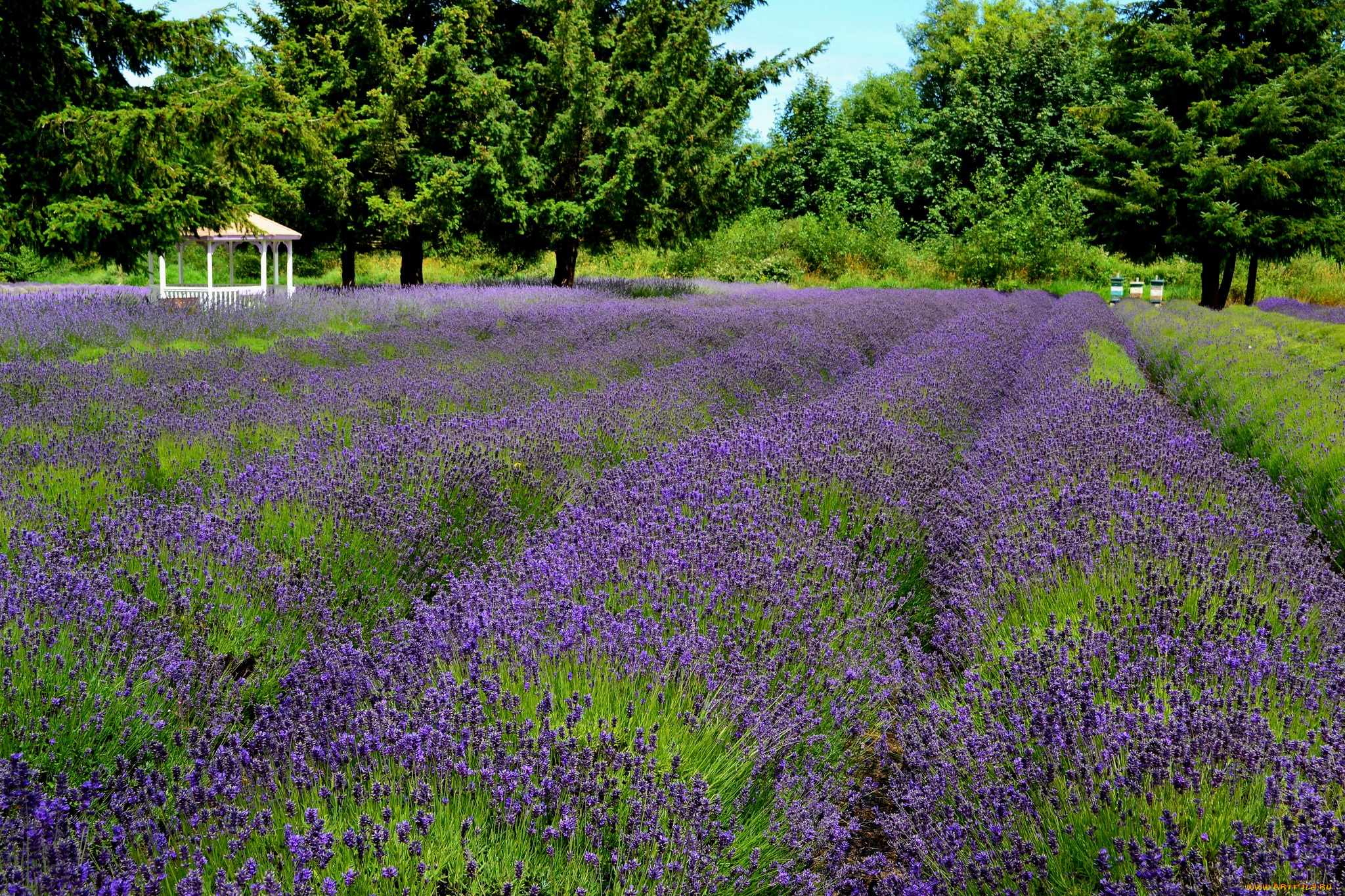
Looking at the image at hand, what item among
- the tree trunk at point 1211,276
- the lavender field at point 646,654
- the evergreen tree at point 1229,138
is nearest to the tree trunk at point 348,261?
the lavender field at point 646,654

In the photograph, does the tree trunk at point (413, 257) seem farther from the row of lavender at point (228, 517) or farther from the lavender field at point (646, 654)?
the lavender field at point (646, 654)

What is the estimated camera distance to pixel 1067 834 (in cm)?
197

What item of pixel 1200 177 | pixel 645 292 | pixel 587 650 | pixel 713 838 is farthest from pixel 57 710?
pixel 1200 177

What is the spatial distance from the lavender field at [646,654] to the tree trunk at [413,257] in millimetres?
13169

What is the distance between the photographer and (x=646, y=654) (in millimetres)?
2395

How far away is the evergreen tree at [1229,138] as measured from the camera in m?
20.1

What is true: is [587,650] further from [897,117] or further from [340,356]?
[897,117]

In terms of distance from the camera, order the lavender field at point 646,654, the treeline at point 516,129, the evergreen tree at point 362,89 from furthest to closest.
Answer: the evergreen tree at point 362,89
the treeline at point 516,129
the lavender field at point 646,654

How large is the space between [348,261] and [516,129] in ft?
15.6

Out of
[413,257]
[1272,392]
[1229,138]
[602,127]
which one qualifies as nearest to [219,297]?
[413,257]

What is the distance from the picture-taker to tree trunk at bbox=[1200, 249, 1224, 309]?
71.9 feet

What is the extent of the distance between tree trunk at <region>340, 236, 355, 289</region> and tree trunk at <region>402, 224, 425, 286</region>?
104cm

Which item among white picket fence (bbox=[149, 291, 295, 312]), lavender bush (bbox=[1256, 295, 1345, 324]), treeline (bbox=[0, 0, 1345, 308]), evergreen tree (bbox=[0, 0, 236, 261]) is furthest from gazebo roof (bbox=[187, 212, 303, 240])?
lavender bush (bbox=[1256, 295, 1345, 324])

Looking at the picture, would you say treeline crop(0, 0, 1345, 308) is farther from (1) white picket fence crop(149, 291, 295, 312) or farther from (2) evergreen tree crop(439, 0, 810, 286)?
(1) white picket fence crop(149, 291, 295, 312)
